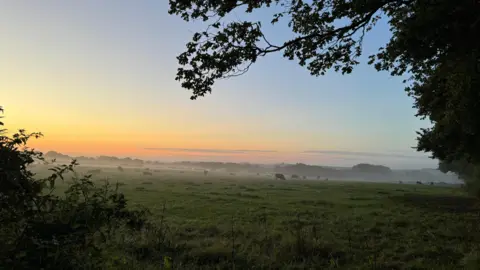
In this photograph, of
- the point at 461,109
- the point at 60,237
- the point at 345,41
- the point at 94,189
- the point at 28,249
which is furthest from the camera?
the point at 461,109

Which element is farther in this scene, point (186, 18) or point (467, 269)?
point (186, 18)

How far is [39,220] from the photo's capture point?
5.25 m

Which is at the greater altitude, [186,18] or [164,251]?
[186,18]

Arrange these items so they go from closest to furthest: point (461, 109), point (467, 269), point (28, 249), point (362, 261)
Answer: point (28, 249), point (467, 269), point (362, 261), point (461, 109)

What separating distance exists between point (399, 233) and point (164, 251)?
11986 mm

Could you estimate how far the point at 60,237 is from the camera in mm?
5211

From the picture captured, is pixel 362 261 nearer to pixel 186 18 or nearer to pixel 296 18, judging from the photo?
pixel 296 18

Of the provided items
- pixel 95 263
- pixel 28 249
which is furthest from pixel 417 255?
pixel 28 249

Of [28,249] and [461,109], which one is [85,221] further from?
[461,109]

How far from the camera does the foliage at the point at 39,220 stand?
4.74m

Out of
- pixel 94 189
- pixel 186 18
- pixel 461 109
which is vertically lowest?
pixel 94 189

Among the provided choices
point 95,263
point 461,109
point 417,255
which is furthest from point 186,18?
point 461,109

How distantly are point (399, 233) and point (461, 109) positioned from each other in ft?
22.3

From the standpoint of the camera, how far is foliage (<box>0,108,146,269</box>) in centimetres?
474
